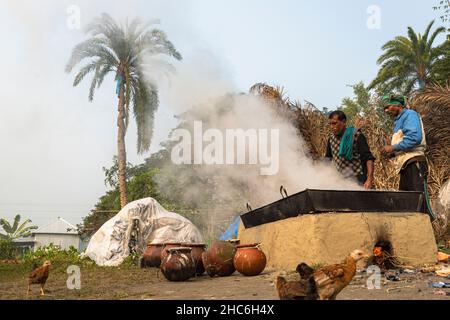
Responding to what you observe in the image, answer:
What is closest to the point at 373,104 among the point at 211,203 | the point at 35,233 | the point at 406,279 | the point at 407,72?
the point at 211,203

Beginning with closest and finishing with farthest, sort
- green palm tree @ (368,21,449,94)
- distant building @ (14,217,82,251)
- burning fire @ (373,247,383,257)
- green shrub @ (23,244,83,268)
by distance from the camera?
burning fire @ (373,247,383,257), green shrub @ (23,244,83,268), green palm tree @ (368,21,449,94), distant building @ (14,217,82,251)

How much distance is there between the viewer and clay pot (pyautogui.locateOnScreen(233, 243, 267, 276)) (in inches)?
249

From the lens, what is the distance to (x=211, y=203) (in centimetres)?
1605

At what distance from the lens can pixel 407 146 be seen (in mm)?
5902

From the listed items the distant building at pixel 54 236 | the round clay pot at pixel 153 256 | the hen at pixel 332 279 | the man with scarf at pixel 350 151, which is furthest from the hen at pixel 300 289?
the distant building at pixel 54 236

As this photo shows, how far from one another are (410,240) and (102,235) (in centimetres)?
979

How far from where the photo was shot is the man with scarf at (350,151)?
6500 millimetres

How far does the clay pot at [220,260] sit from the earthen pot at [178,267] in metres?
0.35

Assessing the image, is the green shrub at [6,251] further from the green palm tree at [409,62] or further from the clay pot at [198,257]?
the green palm tree at [409,62]

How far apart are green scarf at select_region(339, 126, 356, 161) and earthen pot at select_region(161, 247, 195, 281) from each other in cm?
284

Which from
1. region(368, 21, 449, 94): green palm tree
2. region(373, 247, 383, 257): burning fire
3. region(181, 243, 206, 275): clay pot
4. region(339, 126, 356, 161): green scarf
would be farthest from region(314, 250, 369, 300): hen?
region(368, 21, 449, 94): green palm tree

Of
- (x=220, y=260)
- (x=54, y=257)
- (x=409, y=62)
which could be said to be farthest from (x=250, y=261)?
(x=409, y=62)

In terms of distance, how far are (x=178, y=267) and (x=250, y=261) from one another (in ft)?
3.54

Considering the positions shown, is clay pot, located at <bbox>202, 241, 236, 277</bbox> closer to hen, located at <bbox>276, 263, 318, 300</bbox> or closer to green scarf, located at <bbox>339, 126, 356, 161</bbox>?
green scarf, located at <bbox>339, 126, 356, 161</bbox>
